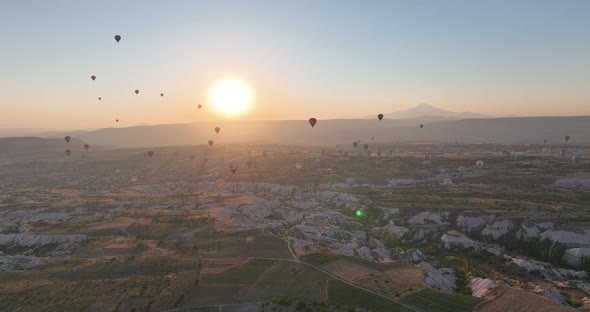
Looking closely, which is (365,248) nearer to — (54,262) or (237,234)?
(237,234)

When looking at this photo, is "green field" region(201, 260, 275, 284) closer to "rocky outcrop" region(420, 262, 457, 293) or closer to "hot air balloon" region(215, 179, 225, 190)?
"rocky outcrop" region(420, 262, 457, 293)

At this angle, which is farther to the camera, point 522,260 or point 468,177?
point 468,177

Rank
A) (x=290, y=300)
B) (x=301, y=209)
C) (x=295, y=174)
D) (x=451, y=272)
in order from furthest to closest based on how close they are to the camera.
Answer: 1. (x=295, y=174)
2. (x=301, y=209)
3. (x=451, y=272)
4. (x=290, y=300)

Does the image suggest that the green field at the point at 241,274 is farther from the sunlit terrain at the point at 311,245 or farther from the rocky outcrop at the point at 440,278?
the rocky outcrop at the point at 440,278

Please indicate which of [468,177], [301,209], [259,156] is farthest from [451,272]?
[259,156]

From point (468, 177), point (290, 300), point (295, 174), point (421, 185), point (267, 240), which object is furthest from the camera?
point (295, 174)

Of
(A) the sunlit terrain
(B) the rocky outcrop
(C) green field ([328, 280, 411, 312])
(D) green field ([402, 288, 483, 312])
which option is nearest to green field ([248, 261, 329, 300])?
(A) the sunlit terrain
